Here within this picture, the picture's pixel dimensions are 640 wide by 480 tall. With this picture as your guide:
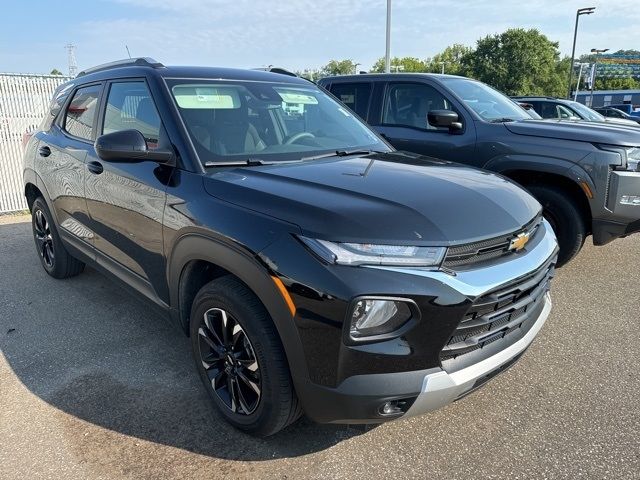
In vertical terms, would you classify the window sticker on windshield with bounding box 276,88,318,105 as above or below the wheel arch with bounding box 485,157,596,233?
above

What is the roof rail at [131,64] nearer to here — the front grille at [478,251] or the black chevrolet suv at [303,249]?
the black chevrolet suv at [303,249]

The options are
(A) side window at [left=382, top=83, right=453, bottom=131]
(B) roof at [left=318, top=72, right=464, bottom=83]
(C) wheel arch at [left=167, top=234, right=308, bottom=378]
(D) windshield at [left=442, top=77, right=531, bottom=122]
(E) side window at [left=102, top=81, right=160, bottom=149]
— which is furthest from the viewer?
(B) roof at [left=318, top=72, right=464, bottom=83]

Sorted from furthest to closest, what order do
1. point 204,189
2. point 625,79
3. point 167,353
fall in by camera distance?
point 625,79 → point 167,353 → point 204,189

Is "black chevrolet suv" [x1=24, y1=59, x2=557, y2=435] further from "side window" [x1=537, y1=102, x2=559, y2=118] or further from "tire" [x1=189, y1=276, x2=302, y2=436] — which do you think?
"side window" [x1=537, y1=102, x2=559, y2=118]

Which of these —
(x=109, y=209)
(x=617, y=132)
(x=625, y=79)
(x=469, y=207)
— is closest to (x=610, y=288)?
(x=617, y=132)

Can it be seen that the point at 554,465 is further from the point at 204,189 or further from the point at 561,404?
the point at 204,189

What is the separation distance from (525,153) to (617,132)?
0.78 metres

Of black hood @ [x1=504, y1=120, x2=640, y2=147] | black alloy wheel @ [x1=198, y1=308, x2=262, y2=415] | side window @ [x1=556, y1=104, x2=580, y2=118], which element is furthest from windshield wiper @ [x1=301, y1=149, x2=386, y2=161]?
side window @ [x1=556, y1=104, x2=580, y2=118]

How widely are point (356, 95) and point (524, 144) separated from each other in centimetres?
229

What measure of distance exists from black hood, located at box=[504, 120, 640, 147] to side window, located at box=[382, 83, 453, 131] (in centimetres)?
84

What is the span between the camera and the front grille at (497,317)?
6.73ft

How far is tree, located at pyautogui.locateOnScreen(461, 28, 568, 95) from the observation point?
5534 centimetres

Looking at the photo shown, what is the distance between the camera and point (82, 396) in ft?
9.62

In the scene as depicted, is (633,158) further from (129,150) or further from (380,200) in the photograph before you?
(129,150)
